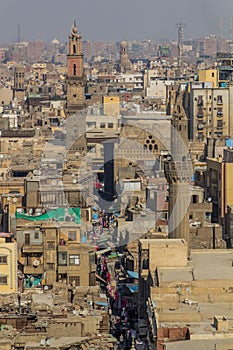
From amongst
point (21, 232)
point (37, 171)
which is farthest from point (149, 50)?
point (21, 232)

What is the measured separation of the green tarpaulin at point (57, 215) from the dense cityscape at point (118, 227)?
1.3 inches

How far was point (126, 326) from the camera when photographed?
46.7 ft

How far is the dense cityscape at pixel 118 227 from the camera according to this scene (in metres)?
11.7

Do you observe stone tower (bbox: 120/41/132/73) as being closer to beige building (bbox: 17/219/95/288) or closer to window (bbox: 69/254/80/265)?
beige building (bbox: 17/219/95/288)

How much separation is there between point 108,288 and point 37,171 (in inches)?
271

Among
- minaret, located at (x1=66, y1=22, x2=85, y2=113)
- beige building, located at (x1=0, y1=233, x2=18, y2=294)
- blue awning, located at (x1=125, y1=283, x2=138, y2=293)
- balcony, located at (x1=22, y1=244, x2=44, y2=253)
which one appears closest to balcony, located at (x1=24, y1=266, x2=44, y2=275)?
balcony, located at (x1=22, y1=244, x2=44, y2=253)

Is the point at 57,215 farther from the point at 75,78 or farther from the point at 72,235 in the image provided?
the point at 75,78

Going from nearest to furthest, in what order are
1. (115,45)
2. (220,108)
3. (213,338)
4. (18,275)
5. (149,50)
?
(213,338), (18,275), (220,108), (149,50), (115,45)

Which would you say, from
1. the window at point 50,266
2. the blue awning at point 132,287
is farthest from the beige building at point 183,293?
the window at point 50,266

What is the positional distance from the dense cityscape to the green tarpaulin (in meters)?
0.03

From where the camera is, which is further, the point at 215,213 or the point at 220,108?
the point at 220,108

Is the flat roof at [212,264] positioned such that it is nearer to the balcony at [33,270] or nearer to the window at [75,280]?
the window at [75,280]

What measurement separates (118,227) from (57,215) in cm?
160

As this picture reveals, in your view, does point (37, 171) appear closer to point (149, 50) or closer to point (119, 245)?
point (119, 245)
